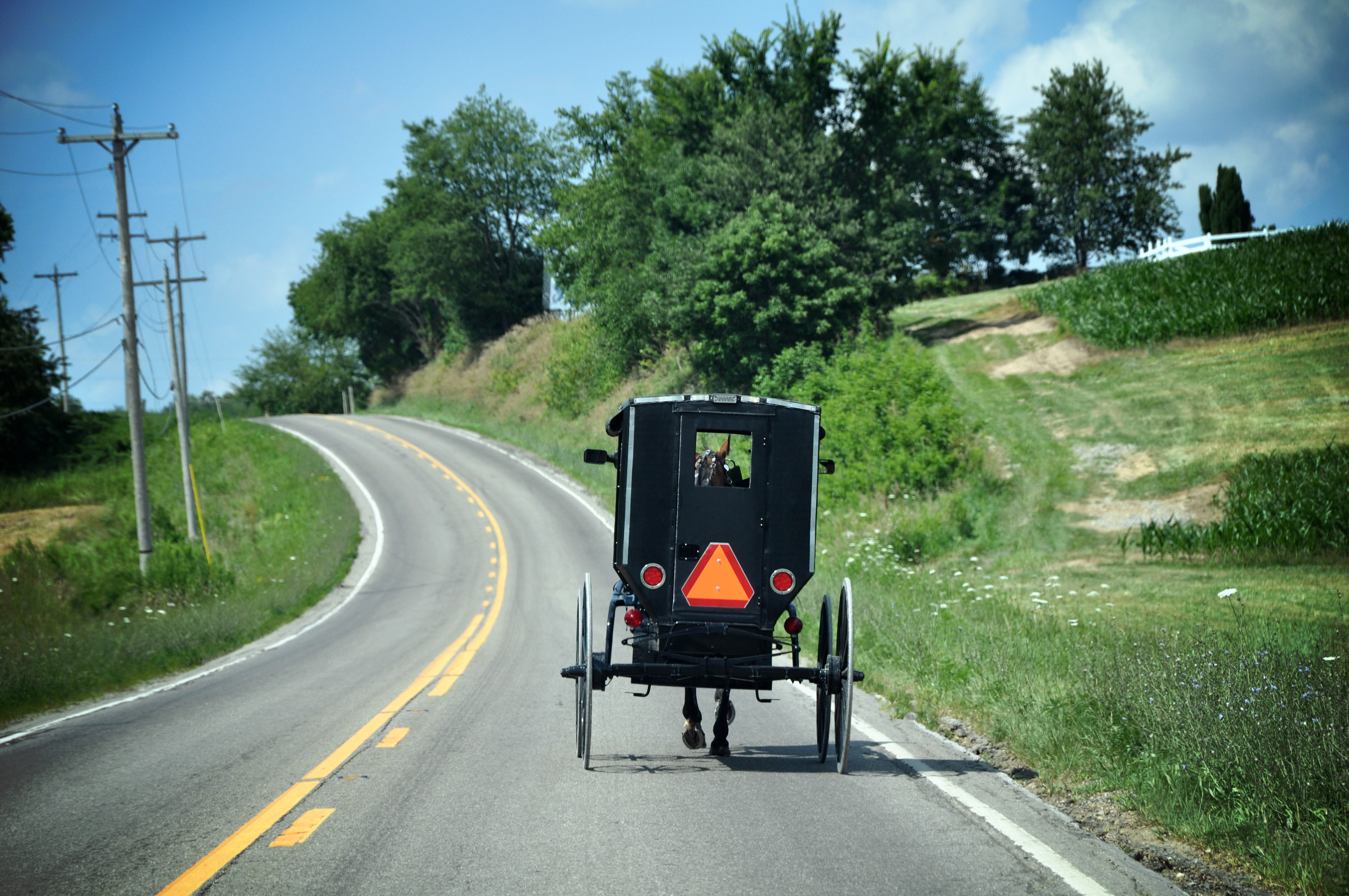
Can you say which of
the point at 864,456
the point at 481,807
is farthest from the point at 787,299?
the point at 481,807

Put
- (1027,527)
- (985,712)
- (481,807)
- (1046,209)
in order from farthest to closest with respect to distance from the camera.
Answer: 1. (1046,209)
2. (1027,527)
3. (985,712)
4. (481,807)

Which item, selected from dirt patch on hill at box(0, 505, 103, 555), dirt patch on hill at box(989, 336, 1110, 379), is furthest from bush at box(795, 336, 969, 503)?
dirt patch on hill at box(0, 505, 103, 555)

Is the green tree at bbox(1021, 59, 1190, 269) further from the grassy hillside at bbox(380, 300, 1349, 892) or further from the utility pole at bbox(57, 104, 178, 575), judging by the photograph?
the utility pole at bbox(57, 104, 178, 575)

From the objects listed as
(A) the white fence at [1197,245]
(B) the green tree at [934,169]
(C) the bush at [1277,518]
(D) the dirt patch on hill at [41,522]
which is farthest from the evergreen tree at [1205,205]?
(D) the dirt patch on hill at [41,522]

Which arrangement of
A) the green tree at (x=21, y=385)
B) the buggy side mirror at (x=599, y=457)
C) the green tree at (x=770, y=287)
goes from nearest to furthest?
the buggy side mirror at (x=599, y=457) → the green tree at (x=770, y=287) → the green tree at (x=21, y=385)

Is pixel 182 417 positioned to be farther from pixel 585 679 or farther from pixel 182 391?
pixel 585 679

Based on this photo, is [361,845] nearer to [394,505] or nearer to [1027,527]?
[1027,527]

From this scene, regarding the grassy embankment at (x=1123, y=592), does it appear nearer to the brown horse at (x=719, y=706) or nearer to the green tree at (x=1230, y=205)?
the brown horse at (x=719, y=706)

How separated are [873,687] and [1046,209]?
6599cm

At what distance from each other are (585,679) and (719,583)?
1.17m

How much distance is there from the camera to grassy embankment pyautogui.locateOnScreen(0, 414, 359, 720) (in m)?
12.4

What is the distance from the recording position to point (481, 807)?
5383 mm

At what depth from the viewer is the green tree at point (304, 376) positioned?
80125 millimetres

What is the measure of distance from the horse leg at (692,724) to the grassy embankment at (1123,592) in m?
2.35
